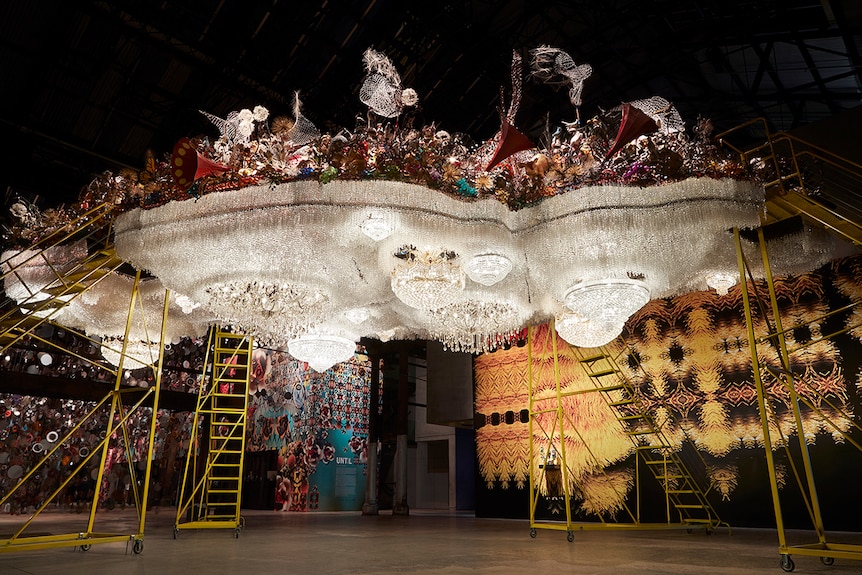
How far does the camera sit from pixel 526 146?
17.7 feet

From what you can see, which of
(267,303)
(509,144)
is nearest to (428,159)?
(509,144)

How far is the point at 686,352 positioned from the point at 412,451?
11.7 m

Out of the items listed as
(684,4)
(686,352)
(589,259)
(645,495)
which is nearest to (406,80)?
(684,4)

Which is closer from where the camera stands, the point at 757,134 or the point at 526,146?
the point at 526,146

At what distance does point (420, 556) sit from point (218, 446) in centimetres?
913

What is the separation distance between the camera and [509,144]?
17.6 ft

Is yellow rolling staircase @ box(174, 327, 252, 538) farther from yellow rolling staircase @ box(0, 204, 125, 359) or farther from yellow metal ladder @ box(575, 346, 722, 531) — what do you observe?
yellow metal ladder @ box(575, 346, 722, 531)

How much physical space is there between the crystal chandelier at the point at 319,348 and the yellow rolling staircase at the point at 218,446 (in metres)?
0.70

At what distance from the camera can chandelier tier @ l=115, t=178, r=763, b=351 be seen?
5.53 metres

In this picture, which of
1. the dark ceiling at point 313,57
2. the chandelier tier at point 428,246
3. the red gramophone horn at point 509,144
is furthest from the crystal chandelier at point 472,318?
the dark ceiling at point 313,57

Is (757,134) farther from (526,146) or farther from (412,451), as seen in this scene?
(412,451)

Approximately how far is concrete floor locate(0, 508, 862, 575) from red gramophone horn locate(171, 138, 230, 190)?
325 cm

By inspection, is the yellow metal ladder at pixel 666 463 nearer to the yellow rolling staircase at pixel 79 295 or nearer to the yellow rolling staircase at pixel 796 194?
the yellow rolling staircase at pixel 796 194

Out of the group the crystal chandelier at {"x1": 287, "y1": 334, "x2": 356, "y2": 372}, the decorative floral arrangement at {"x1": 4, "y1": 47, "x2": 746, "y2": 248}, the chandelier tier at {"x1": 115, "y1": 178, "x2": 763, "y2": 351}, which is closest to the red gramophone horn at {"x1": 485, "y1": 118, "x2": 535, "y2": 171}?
the decorative floral arrangement at {"x1": 4, "y1": 47, "x2": 746, "y2": 248}
